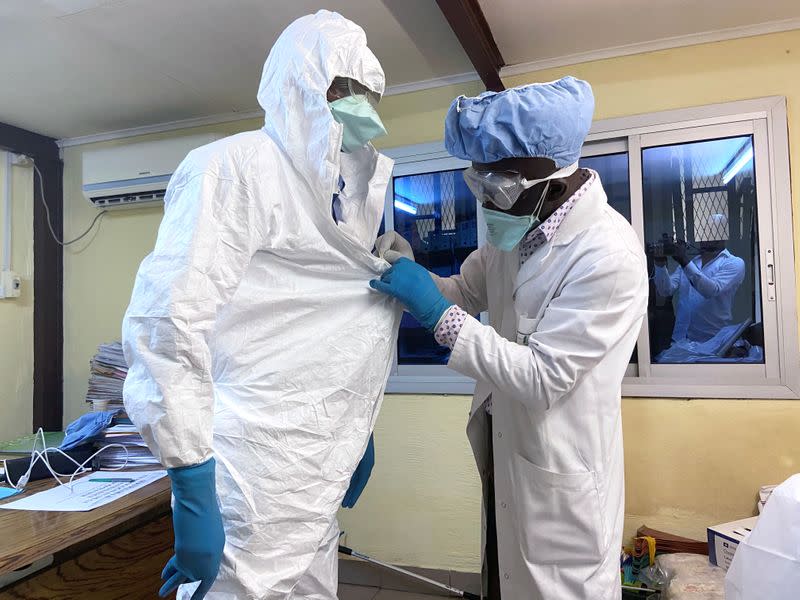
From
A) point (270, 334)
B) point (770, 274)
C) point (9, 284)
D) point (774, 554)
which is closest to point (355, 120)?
point (270, 334)

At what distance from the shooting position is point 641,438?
7.17 ft

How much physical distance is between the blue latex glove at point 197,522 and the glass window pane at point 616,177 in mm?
2022

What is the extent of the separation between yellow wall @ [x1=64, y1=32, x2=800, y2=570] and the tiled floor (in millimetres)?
Result: 141

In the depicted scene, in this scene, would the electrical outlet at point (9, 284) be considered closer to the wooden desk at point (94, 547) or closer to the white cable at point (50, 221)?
the white cable at point (50, 221)

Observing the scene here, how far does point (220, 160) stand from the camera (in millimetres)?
879

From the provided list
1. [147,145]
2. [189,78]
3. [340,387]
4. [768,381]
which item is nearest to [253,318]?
[340,387]

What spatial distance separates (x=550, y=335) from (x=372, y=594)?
1.82 m

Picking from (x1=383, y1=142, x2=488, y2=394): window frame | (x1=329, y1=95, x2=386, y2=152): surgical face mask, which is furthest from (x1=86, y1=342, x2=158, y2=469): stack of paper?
(x1=383, y1=142, x2=488, y2=394): window frame

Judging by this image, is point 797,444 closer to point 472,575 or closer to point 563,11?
point 472,575

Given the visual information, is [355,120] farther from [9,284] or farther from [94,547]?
[9,284]

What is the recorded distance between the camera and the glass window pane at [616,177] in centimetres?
228

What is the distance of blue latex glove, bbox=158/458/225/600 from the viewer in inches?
31.8

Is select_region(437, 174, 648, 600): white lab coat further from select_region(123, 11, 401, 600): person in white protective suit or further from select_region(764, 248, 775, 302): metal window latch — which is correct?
select_region(764, 248, 775, 302): metal window latch

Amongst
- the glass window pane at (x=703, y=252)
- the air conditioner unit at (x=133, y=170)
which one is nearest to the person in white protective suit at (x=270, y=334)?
the glass window pane at (x=703, y=252)
